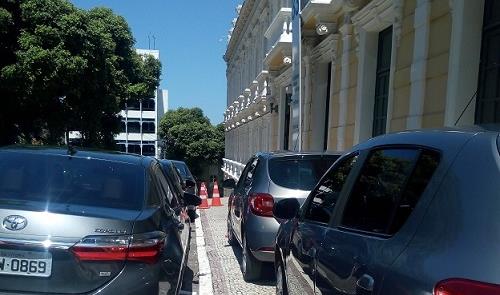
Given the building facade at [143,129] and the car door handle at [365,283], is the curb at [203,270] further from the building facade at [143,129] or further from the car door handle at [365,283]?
the building facade at [143,129]

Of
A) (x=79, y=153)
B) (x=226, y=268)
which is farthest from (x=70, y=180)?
(x=226, y=268)

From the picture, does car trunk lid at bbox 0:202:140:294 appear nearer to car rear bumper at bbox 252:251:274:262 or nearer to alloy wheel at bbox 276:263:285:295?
alloy wheel at bbox 276:263:285:295

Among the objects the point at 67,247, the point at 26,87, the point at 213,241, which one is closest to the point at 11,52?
the point at 26,87

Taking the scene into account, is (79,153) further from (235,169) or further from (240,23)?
(240,23)

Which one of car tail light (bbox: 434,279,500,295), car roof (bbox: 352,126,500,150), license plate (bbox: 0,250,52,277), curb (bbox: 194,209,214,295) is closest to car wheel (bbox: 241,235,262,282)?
curb (bbox: 194,209,214,295)

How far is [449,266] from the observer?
1.59 meters

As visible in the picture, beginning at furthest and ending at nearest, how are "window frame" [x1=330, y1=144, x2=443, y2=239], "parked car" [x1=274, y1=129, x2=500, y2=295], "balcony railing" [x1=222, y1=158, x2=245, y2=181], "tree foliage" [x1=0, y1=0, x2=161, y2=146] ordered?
"balcony railing" [x1=222, y1=158, x2=245, y2=181] < "tree foliage" [x1=0, y1=0, x2=161, y2=146] < "window frame" [x1=330, y1=144, x2=443, y2=239] < "parked car" [x1=274, y1=129, x2=500, y2=295]

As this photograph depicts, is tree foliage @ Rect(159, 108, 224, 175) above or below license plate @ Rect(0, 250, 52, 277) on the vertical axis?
below

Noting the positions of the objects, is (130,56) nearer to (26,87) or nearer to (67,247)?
(26,87)

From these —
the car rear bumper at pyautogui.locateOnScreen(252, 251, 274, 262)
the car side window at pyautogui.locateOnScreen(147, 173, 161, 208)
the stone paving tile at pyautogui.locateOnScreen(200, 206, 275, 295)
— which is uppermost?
the car side window at pyautogui.locateOnScreen(147, 173, 161, 208)

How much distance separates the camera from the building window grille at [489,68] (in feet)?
19.5

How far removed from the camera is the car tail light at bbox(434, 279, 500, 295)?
1.46 meters

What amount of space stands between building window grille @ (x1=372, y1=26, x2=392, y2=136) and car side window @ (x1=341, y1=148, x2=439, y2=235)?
6.85m

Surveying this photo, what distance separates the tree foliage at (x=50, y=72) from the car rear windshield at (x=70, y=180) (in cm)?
1502
